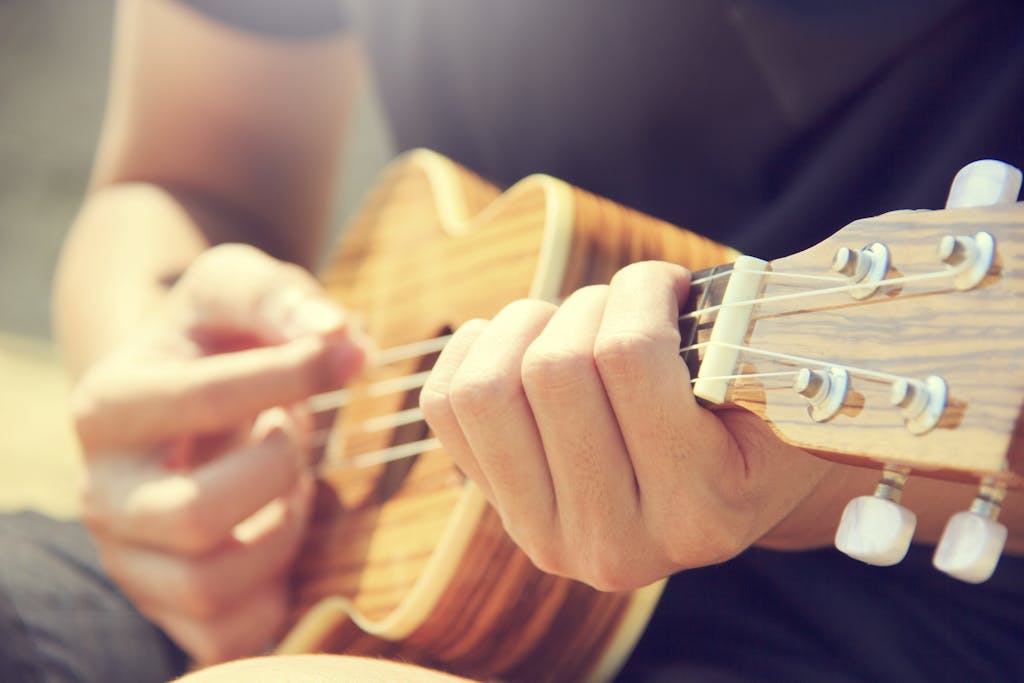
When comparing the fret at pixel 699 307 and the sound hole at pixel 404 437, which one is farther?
the sound hole at pixel 404 437

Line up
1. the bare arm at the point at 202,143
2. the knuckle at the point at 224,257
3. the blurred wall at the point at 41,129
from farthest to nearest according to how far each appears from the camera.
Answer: the blurred wall at the point at 41,129, the bare arm at the point at 202,143, the knuckle at the point at 224,257

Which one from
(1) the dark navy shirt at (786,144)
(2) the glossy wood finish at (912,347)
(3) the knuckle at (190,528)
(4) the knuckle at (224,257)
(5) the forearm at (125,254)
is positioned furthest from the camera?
(5) the forearm at (125,254)

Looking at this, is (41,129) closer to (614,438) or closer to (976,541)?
(614,438)

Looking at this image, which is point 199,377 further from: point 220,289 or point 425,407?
point 425,407

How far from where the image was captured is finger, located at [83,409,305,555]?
819mm

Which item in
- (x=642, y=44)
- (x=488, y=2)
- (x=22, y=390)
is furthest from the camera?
(x=22, y=390)

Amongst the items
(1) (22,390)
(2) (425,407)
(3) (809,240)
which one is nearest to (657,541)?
(2) (425,407)

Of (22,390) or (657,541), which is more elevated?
(657,541)

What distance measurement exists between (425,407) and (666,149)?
0.44m

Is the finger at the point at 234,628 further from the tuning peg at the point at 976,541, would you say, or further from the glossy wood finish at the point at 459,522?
the tuning peg at the point at 976,541

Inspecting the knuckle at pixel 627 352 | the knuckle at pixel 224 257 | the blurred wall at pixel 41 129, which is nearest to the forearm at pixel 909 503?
the knuckle at pixel 627 352

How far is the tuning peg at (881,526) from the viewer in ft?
1.40

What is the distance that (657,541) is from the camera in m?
0.55

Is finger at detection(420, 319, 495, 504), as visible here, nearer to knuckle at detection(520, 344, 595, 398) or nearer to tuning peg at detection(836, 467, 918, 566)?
knuckle at detection(520, 344, 595, 398)
